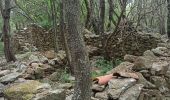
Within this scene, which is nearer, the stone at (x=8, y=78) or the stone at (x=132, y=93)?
the stone at (x=132, y=93)

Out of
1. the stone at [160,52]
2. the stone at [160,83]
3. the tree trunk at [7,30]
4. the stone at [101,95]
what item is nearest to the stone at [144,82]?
the stone at [160,83]

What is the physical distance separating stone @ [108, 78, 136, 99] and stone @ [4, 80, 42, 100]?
1.29 metres

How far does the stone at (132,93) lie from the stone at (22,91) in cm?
149

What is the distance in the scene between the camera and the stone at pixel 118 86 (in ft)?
17.3

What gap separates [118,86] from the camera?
549 cm

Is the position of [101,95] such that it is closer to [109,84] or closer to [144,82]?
[109,84]

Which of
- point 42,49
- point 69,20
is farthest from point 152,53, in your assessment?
point 42,49

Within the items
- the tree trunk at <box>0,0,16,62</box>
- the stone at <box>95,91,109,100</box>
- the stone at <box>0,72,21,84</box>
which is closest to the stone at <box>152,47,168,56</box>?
the stone at <box>95,91,109,100</box>

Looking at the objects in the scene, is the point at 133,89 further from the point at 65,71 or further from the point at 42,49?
the point at 42,49

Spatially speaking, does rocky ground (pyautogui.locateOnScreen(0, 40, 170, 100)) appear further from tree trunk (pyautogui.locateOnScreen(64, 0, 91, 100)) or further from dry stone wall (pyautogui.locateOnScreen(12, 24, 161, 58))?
dry stone wall (pyautogui.locateOnScreen(12, 24, 161, 58))

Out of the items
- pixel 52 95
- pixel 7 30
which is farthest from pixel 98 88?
pixel 7 30

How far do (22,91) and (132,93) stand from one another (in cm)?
185

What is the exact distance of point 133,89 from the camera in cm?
557

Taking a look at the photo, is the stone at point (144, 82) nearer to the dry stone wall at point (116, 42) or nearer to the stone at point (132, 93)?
the stone at point (132, 93)
